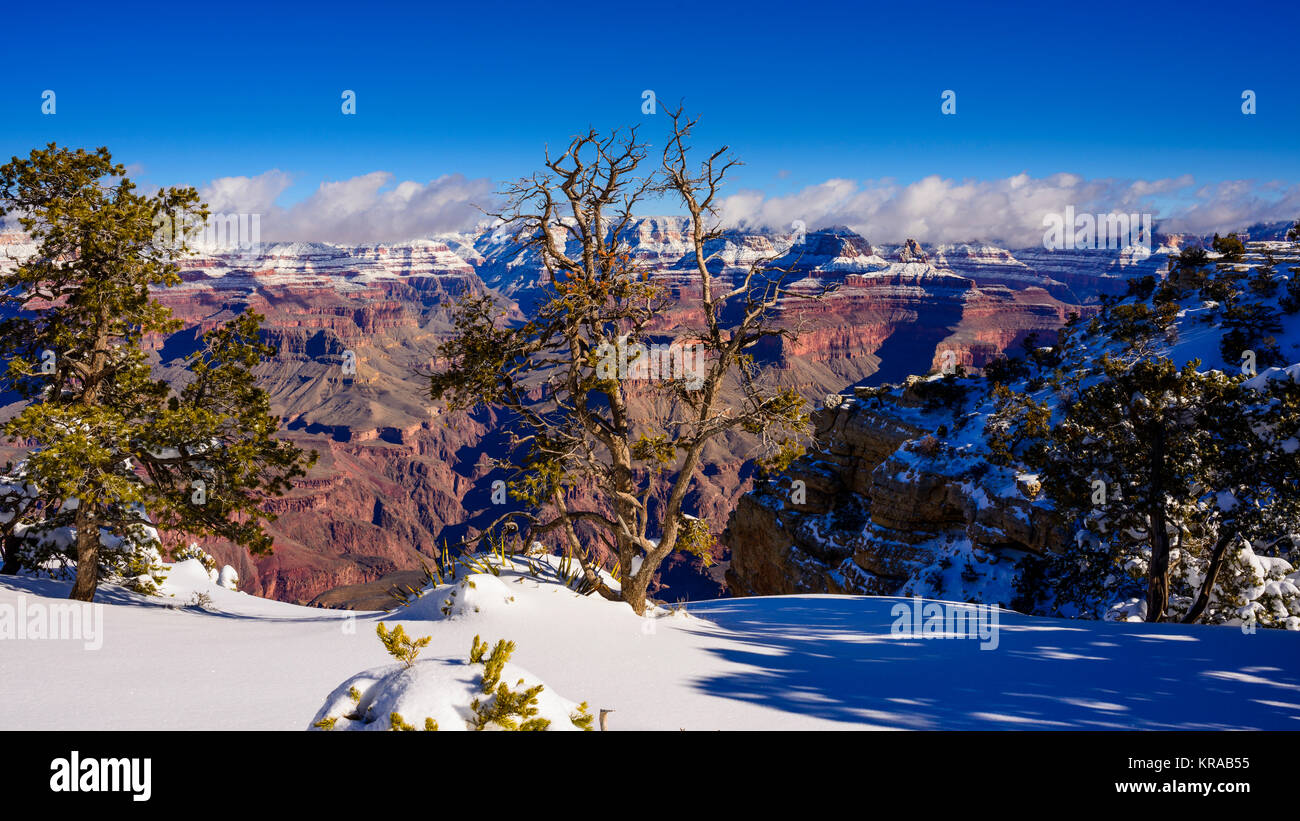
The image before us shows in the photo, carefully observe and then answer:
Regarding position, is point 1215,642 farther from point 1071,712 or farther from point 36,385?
point 36,385

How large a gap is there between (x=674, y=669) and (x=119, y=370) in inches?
522

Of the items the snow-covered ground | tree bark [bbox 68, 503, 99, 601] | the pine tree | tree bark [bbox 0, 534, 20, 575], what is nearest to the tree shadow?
the snow-covered ground

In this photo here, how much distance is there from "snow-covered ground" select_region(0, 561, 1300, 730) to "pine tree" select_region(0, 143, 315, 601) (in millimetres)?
2174

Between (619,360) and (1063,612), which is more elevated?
(619,360)

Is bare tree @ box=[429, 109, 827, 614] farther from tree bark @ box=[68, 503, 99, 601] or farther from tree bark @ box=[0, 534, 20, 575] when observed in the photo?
tree bark @ box=[0, 534, 20, 575]

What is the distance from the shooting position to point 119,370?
14.3 meters

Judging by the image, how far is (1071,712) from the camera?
28.3ft

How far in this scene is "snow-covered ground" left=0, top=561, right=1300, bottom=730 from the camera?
295 inches

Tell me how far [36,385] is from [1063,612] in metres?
30.3

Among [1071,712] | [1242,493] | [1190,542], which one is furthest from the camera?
[1190,542]

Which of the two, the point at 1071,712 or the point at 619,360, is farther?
the point at 619,360

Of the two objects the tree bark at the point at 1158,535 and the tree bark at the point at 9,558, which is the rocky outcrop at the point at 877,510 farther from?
the tree bark at the point at 9,558
